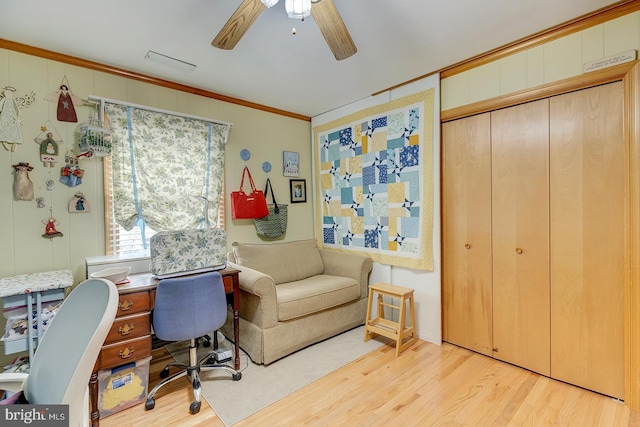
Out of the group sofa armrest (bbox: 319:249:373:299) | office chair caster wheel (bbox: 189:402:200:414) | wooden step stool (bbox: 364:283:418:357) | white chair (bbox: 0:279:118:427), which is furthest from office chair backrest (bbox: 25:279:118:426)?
sofa armrest (bbox: 319:249:373:299)

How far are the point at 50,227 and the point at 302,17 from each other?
2.33 meters

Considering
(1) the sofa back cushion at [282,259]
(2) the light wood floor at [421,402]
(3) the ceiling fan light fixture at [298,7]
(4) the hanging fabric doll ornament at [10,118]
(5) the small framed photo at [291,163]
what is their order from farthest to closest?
(5) the small framed photo at [291,163] → (1) the sofa back cushion at [282,259] → (4) the hanging fabric doll ornament at [10,118] → (2) the light wood floor at [421,402] → (3) the ceiling fan light fixture at [298,7]

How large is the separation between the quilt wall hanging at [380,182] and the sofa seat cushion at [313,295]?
479mm

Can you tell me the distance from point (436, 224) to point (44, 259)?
124 inches

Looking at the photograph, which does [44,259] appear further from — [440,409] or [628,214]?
[628,214]

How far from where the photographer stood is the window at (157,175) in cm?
248

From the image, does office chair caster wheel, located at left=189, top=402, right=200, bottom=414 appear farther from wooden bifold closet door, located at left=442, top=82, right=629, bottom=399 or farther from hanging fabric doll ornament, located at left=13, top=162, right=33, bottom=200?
wooden bifold closet door, located at left=442, top=82, right=629, bottom=399

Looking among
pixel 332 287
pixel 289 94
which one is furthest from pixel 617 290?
pixel 289 94

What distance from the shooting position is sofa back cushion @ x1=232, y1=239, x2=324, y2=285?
9.87 feet

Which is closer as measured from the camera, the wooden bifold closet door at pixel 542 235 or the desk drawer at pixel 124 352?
the desk drawer at pixel 124 352

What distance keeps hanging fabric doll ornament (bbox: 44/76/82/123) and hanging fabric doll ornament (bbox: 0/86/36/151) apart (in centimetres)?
18

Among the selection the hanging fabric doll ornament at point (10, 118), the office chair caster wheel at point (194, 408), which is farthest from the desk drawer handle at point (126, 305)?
the hanging fabric doll ornament at point (10, 118)

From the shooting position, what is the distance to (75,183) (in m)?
2.33

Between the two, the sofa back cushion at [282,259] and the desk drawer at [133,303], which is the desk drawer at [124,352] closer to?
the desk drawer at [133,303]
